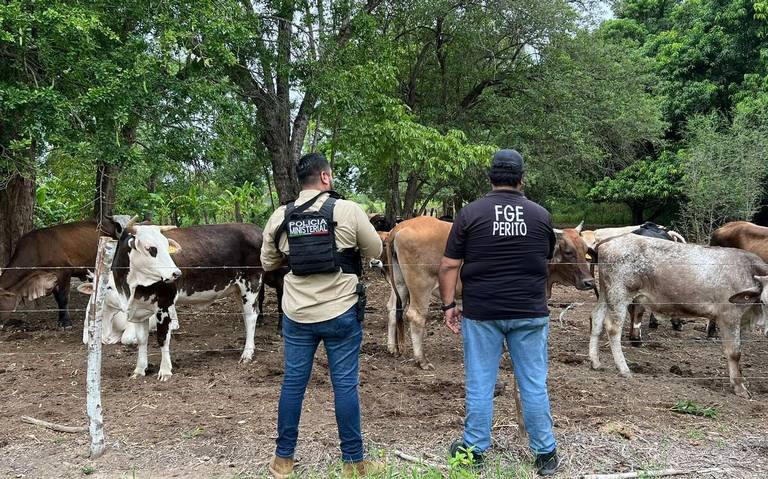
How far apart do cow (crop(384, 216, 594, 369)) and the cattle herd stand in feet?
0.04

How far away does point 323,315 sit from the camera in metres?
4.07

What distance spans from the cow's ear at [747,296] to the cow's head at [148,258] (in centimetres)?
573

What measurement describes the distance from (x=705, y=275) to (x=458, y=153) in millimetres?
6185

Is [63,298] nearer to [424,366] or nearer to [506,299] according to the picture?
[424,366]

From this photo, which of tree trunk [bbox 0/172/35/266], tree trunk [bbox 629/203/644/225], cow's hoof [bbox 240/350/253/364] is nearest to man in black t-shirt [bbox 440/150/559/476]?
cow's hoof [bbox 240/350/253/364]

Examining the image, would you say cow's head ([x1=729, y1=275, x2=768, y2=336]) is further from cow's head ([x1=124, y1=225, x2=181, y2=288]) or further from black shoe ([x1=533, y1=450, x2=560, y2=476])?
cow's head ([x1=124, y1=225, x2=181, y2=288])

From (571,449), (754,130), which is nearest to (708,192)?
(754,130)

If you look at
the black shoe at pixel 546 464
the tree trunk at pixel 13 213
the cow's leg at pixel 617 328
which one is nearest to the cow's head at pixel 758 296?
the cow's leg at pixel 617 328

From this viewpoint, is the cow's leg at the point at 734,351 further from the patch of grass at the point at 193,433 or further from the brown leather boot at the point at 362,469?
the patch of grass at the point at 193,433

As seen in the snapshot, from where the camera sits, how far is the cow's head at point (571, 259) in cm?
774

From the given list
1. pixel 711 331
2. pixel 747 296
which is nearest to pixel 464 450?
pixel 747 296

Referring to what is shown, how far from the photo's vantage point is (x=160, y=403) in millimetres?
5816

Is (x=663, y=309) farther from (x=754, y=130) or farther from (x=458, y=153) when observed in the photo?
(x=754, y=130)

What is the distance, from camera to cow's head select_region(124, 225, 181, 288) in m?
6.68
